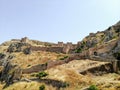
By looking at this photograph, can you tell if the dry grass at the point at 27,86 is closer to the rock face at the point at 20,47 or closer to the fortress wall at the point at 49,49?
the fortress wall at the point at 49,49

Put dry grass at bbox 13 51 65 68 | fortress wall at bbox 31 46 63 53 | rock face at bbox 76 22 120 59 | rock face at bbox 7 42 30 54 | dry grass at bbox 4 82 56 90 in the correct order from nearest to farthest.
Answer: dry grass at bbox 4 82 56 90
rock face at bbox 76 22 120 59
dry grass at bbox 13 51 65 68
fortress wall at bbox 31 46 63 53
rock face at bbox 7 42 30 54

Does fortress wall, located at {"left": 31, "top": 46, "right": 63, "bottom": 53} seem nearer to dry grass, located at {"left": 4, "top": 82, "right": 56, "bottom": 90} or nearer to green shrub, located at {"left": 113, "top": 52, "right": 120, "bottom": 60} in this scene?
dry grass, located at {"left": 4, "top": 82, "right": 56, "bottom": 90}

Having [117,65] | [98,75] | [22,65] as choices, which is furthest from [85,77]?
[22,65]

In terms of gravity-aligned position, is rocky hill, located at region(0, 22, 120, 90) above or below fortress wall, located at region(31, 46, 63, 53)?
below

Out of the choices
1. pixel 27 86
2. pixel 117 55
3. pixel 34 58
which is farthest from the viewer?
pixel 34 58

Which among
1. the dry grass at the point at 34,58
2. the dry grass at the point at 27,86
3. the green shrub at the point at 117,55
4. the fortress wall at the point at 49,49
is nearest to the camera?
the dry grass at the point at 27,86

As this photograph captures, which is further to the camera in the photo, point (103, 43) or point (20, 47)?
point (20, 47)

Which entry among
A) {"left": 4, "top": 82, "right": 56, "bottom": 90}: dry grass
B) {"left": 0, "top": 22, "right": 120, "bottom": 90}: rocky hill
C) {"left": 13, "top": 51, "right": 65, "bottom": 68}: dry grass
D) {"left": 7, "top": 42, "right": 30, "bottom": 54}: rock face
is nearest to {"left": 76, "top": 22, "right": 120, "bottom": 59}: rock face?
{"left": 0, "top": 22, "right": 120, "bottom": 90}: rocky hill

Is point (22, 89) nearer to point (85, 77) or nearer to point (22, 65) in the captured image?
point (85, 77)

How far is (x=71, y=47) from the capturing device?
126 meters

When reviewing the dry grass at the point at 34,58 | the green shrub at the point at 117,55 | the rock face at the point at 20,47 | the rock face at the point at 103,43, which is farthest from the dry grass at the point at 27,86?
the rock face at the point at 20,47

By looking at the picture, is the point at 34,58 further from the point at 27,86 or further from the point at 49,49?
the point at 27,86

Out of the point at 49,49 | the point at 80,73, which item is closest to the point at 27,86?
the point at 80,73

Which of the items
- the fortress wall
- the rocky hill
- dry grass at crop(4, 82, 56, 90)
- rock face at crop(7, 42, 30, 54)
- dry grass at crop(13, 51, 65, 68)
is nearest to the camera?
the rocky hill
